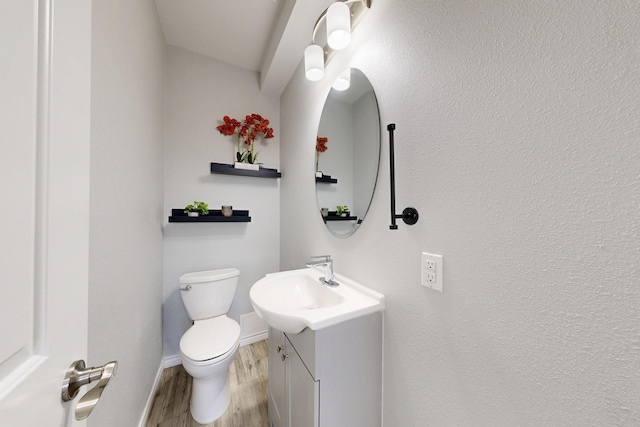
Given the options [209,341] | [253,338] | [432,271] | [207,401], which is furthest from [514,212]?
[253,338]

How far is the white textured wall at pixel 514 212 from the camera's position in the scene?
43 centimetres

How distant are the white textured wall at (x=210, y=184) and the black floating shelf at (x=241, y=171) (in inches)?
3.7

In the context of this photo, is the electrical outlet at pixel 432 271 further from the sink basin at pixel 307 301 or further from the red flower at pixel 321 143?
the red flower at pixel 321 143

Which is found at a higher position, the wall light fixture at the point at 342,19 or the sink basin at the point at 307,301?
the wall light fixture at the point at 342,19

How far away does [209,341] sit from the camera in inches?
55.3

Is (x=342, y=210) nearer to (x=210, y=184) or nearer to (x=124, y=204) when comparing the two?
(x=124, y=204)

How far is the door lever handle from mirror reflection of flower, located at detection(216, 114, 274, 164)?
1811 millimetres

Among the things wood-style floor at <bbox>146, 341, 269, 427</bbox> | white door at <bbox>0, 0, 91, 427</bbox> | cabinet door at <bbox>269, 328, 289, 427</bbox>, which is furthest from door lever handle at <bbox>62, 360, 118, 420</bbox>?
wood-style floor at <bbox>146, 341, 269, 427</bbox>

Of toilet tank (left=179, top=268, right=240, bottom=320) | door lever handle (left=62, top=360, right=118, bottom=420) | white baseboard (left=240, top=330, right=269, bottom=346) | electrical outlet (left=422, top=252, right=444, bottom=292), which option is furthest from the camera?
white baseboard (left=240, top=330, right=269, bottom=346)

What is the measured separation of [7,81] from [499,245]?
968 millimetres

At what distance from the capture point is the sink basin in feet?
2.72

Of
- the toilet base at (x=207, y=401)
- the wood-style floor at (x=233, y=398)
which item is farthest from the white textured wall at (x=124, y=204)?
the toilet base at (x=207, y=401)

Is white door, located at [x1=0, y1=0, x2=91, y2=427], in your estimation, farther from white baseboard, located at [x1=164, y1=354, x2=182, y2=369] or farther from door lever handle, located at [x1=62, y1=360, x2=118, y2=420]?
white baseboard, located at [x1=164, y1=354, x2=182, y2=369]

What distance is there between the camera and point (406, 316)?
0.84 metres
